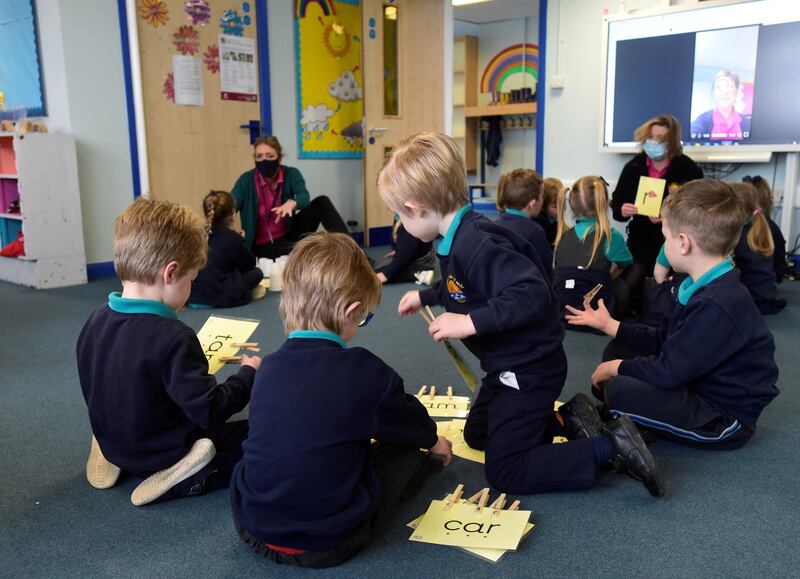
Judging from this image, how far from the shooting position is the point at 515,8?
823 centimetres

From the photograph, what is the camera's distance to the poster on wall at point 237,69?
4.95m

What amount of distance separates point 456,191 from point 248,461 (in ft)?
2.47

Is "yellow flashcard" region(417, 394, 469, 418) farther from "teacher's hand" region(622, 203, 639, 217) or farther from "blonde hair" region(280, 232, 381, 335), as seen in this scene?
"teacher's hand" region(622, 203, 639, 217)

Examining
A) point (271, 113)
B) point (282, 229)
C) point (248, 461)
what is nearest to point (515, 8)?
point (271, 113)

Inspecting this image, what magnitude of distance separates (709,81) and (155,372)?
4.49 metres

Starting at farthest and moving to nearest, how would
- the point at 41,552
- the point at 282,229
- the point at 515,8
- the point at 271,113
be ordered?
1. the point at 515,8
2. the point at 271,113
3. the point at 282,229
4. the point at 41,552

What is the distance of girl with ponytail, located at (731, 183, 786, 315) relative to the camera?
10.9ft

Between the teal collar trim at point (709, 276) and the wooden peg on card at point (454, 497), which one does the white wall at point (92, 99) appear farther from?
the teal collar trim at point (709, 276)

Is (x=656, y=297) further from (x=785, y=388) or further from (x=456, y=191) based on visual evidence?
(x=456, y=191)

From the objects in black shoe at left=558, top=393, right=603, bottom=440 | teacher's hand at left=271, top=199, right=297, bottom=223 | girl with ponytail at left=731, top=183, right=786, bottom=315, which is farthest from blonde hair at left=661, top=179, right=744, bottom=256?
teacher's hand at left=271, top=199, right=297, bottom=223

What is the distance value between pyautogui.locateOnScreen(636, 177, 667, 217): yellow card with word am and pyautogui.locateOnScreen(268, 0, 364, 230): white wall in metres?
2.86

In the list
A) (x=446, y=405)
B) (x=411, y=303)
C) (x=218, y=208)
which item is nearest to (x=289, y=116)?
(x=218, y=208)

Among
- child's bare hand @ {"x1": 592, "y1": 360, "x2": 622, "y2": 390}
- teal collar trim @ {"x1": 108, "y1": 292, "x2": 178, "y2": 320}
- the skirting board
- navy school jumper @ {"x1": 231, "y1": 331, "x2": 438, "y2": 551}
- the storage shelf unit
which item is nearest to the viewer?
navy school jumper @ {"x1": 231, "y1": 331, "x2": 438, "y2": 551}

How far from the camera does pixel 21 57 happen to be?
448cm
